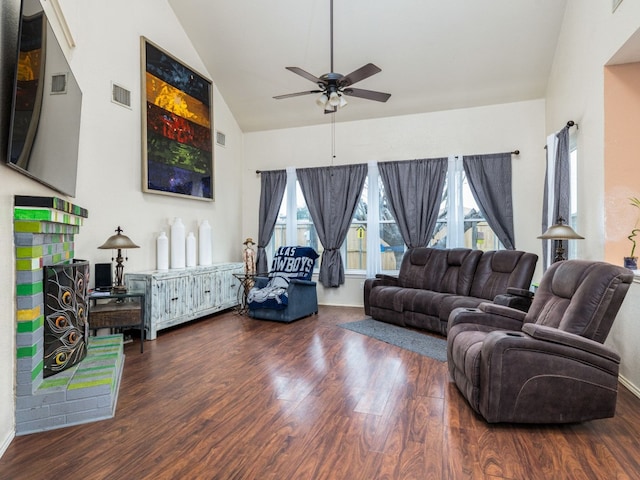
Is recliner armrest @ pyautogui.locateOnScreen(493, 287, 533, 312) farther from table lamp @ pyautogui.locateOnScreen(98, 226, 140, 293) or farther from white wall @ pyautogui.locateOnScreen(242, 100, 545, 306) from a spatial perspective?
table lamp @ pyautogui.locateOnScreen(98, 226, 140, 293)

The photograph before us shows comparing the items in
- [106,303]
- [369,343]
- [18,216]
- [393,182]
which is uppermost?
[393,182]

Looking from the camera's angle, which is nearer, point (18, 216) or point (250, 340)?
point (18, 216)

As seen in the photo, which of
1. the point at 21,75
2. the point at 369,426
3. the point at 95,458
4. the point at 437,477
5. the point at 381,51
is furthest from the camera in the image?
the point at 381,51

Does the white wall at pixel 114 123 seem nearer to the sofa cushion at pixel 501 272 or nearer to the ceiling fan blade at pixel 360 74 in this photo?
the ceiling fan blade at pixel 360 74

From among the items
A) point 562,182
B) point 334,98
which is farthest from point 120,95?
point 562,182

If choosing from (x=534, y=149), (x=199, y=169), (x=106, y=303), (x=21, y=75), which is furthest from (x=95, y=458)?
(x=534, y=149)

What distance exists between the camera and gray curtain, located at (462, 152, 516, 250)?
5.44 meters

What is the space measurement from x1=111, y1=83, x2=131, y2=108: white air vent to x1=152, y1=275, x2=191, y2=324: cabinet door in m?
2.13

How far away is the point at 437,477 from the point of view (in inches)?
70.7

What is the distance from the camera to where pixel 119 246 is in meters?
3.86

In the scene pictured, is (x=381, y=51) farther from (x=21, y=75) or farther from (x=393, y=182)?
(x=21, y=75)

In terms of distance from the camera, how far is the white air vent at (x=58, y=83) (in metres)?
2.61

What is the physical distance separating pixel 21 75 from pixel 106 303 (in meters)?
2.55

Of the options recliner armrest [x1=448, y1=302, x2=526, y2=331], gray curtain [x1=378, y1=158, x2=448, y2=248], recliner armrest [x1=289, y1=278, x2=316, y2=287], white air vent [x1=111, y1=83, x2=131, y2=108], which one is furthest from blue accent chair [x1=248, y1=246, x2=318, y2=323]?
white air vent [x1=111, y1=83, x2=131, y2=108]
